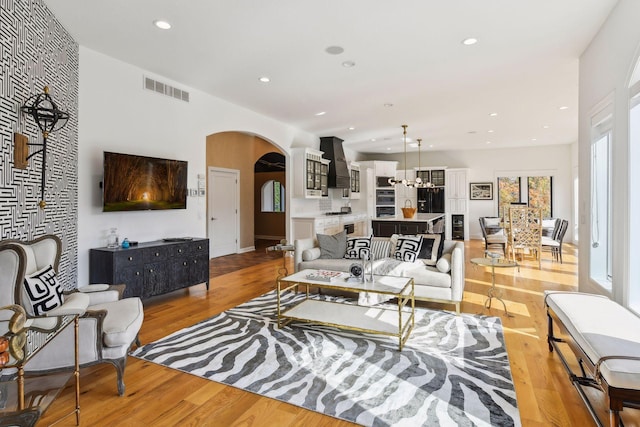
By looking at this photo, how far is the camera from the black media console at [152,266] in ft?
12.6

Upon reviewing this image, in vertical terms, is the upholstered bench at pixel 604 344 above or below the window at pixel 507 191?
below

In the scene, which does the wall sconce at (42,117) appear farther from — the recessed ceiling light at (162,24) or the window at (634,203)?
the window at (634,203)

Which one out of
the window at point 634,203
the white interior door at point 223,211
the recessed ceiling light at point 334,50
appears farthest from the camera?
the white interior door at point 223,211

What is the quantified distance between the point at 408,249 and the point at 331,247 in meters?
1.06

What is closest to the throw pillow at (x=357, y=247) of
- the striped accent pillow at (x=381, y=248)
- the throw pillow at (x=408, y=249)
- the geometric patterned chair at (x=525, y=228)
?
the striped accent pillow at (x=381, y=248)

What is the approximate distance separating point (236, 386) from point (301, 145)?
630cm

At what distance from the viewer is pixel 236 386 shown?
2408mm

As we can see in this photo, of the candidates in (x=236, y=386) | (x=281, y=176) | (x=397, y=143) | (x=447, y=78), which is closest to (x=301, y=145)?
(x=281, y=176)

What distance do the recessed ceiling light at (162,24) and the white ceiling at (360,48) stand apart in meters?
0.07

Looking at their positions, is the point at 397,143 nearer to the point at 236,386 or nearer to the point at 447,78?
the point at 447,78

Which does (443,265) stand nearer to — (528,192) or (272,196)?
(272,196)

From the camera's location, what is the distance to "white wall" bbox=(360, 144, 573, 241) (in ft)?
33.4

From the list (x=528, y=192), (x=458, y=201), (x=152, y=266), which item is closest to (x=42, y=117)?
(x=152, y=266)

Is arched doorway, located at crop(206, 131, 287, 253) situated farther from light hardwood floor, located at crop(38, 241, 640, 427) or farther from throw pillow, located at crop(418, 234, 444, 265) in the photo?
light hardwood floor, located at crop(38, 241, 640, 427)
